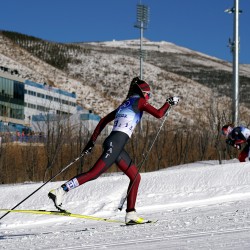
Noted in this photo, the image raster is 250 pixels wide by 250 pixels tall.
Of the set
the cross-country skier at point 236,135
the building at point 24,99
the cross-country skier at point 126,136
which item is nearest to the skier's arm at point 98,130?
the cross-country skier at point 126,136

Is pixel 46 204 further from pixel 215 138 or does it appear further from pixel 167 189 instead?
pixel 215 138

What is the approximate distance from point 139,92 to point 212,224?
1728 mm

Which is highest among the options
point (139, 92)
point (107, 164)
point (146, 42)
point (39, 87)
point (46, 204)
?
point (146, 42)

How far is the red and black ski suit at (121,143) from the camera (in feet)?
20.8

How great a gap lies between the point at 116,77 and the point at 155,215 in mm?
Answer: 93999

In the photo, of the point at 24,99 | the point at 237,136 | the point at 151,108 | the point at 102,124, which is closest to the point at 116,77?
the point at 24,99

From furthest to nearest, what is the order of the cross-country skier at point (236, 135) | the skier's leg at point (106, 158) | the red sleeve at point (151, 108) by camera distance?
the cross-country skier at point (236, 135) → the red sleeve at point (151, 108) → the skier's leg at point (106, 158)

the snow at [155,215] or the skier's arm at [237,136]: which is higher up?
the skier's arm at [237,136]

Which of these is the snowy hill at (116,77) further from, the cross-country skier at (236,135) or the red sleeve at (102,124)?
the red sleeve at (102,124)

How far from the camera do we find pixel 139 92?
6.69 meters

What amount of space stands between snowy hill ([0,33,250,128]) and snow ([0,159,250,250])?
5836cm

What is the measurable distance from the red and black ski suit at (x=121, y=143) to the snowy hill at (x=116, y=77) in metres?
61.4

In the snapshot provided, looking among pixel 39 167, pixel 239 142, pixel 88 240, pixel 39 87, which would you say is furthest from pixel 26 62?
pixel 88 240

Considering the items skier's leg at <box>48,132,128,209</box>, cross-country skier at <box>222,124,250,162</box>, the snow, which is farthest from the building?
skier's leg at <box>48,132,128,209</box>
